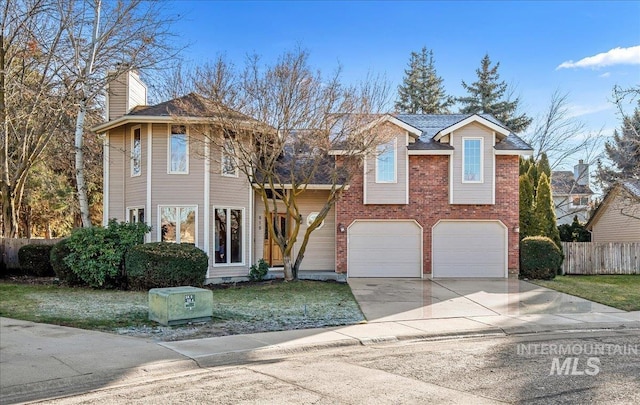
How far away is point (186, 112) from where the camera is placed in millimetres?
16016

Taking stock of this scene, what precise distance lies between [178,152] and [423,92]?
31.6 metres

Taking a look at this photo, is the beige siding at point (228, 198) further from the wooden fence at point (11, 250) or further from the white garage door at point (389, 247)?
the wooden fence at point (11, 250)

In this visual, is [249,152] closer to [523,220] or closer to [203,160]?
[203,160]

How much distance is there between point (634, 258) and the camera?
22.1 m

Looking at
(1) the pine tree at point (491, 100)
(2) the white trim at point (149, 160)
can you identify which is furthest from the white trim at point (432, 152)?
(1) the pine tree at point (491, 100)

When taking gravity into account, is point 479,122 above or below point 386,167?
above

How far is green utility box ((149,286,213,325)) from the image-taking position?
9727mm

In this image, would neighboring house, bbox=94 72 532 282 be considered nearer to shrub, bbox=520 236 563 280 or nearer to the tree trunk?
shrub, bbox=520 236 563 280

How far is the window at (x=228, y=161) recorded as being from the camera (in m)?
16.2

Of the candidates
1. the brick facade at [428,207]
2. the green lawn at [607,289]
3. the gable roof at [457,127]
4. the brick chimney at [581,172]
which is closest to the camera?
the green lawn at [607,289]

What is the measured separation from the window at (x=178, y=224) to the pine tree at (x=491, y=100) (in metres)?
28.7

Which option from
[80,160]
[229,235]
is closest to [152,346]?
[229,235]

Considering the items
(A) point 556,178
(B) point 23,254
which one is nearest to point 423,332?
(B) point 23,254

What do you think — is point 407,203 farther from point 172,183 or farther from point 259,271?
point 172,183
